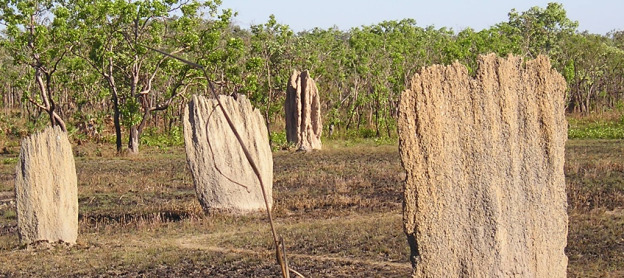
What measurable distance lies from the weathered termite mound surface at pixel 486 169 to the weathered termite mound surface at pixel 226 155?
23.5 feet

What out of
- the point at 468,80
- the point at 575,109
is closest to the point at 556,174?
the point at 468,80

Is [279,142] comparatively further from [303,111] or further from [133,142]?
[133,142]

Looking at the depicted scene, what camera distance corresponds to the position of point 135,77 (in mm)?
25734

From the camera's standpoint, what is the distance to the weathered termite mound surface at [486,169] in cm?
678

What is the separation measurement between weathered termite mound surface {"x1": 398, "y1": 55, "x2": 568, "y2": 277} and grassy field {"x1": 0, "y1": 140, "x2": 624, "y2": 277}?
2.58 m

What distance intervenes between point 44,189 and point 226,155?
3.42 metres

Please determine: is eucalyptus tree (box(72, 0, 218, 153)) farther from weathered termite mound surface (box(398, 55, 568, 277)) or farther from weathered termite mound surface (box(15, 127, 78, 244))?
weathered termite mound surface (box(398, 55, 568, 277))

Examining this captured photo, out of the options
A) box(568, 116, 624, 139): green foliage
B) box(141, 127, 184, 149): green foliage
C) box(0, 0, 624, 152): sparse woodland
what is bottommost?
box(568, 116, 624, 139): green foliage

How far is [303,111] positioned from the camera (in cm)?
2625

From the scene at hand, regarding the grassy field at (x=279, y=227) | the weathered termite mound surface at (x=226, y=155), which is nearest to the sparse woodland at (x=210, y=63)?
the grassy field at (x=279, y=227)

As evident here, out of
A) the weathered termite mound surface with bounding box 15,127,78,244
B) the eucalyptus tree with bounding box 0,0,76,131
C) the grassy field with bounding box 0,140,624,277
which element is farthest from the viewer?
the eucalyptus tree with bounding box 0,0,76,131

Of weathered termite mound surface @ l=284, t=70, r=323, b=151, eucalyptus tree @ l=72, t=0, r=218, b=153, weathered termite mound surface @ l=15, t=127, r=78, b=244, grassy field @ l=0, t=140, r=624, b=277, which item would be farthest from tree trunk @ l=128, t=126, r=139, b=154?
weathered termite mound surface @ l=15, t=127, r=78, b=244

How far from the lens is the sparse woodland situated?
80.5ft

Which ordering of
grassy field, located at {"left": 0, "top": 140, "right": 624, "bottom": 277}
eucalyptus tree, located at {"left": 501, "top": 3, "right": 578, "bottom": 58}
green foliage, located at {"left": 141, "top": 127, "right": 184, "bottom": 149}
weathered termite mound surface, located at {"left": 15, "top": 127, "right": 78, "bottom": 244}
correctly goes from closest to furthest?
1. grassy field, located at {"left": 0, "top": 140, "right": 624, "bottom": 277}
2. weathered termite mound surface, located at {"left": 15, "top": 127, "right": 78, "bottom": 244}
3. green foliage, located at {"left": 141, "top": 127, "right": 184, "bottom": 149}
4. eucalyptus tree, located at {"left": 501, "top": 3, "right": 578, "bottom": 58}
